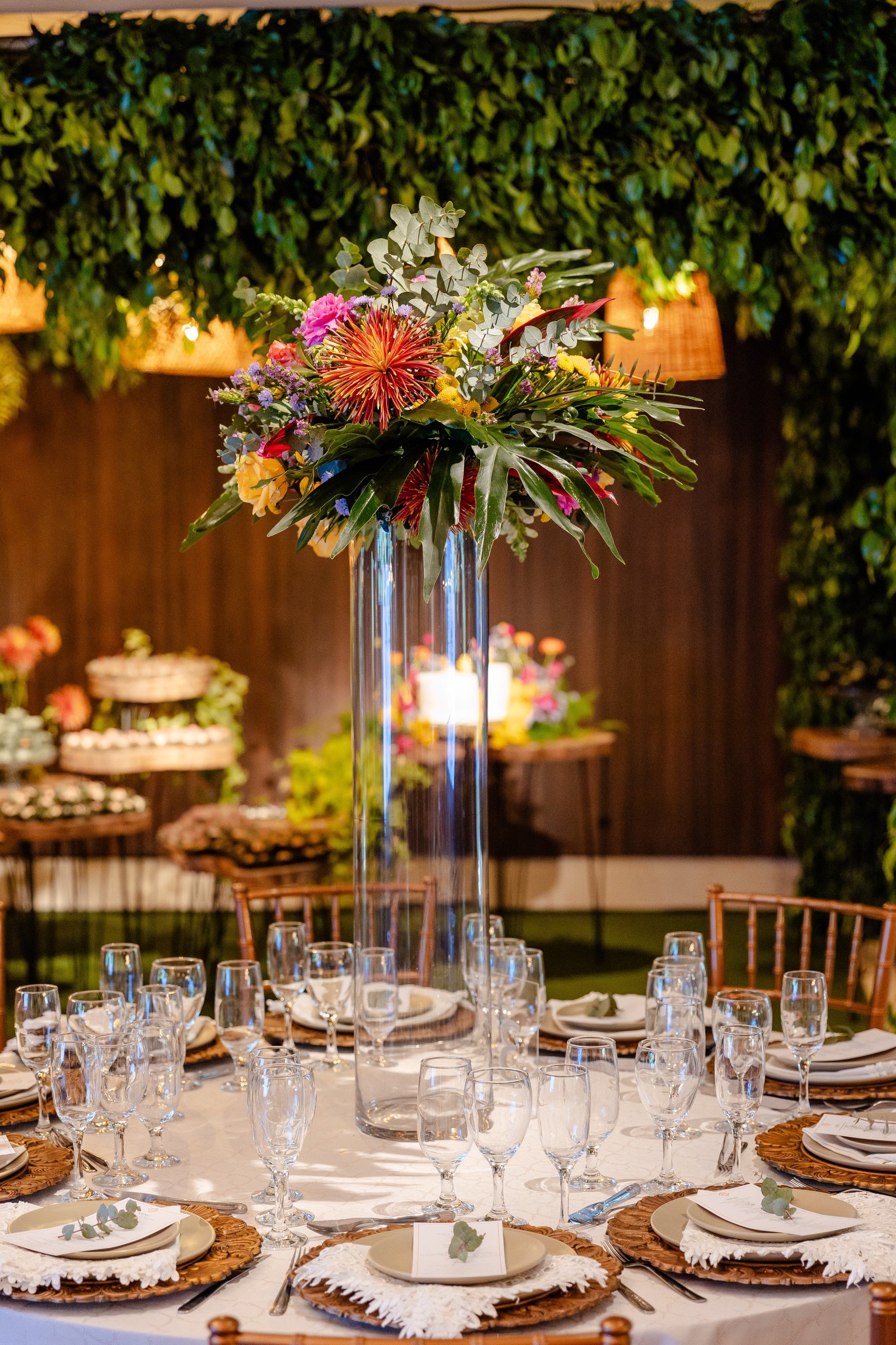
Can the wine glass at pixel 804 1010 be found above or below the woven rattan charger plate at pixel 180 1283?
above

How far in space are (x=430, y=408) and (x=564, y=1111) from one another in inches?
36.1

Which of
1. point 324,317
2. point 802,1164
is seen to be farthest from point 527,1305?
point 324,317

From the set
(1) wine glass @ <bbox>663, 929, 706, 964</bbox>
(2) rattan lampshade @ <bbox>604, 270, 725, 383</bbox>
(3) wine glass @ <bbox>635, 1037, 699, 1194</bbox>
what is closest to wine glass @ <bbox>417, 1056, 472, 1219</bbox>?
(3) wine glass @ <bbox>635, 1037, 699, 1194</bbox>

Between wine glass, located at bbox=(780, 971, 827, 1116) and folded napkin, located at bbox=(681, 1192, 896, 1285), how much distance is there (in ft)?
1.54

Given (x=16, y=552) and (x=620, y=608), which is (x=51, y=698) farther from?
(x=620, y=608)

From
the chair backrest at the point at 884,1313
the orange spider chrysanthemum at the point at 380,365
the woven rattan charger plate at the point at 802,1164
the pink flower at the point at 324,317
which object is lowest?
the woven rattan charger plate at the point at 802,1164

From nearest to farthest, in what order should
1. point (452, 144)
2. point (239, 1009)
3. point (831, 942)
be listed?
point (239, 1009)
point (831, 942)
point (452, 144)

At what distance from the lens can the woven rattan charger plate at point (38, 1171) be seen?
1787mm

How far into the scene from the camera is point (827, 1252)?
154 cm

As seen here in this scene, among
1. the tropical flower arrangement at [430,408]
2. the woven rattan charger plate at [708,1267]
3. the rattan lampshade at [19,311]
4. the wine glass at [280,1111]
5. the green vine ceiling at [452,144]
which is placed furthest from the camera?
the rattan lampshade at [19,311]

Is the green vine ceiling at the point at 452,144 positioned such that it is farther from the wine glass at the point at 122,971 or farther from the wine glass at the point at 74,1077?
the wine glass at the point at 74,1077

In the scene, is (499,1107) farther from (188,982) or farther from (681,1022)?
(188,982)

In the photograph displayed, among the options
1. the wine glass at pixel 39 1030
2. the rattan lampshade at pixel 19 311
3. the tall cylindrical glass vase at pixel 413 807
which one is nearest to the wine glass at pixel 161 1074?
the wine glass at pixel 39 1030

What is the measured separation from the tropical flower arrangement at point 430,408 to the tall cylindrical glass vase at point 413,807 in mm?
79
